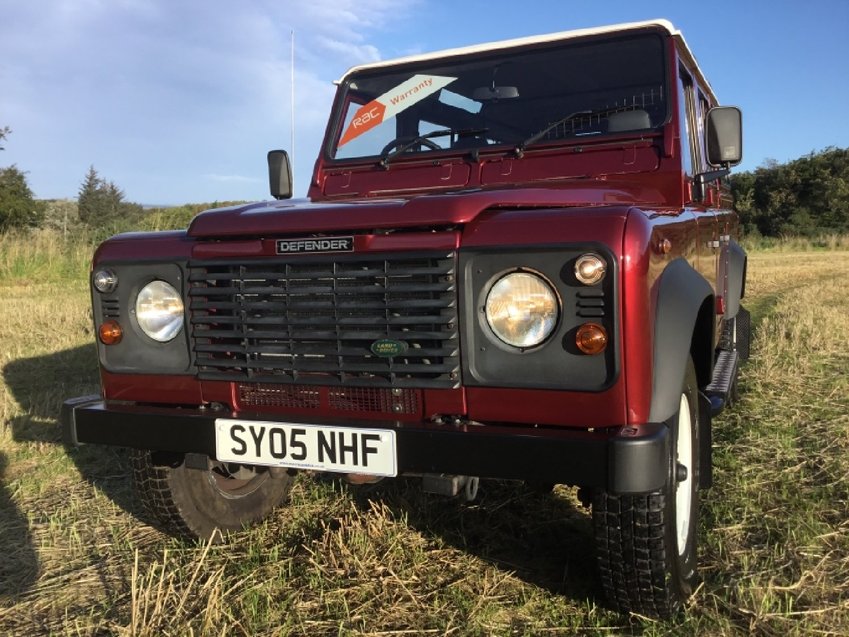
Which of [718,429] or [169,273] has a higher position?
[169,273]

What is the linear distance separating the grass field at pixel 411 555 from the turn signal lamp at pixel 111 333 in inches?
32.1

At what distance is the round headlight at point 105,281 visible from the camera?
258cm

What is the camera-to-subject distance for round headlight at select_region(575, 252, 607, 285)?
6.30ft

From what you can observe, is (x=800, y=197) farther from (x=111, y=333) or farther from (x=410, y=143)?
(x=111, y=333)

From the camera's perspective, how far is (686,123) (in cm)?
333

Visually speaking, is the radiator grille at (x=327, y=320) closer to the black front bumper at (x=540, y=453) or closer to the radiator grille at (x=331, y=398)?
the radiator grille at (x=331, y=398)

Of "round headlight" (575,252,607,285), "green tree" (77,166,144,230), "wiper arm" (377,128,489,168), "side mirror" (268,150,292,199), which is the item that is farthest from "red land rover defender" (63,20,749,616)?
"green tree" (77,166,144,230)

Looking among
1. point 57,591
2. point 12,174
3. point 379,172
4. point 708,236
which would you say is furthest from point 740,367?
point 12,174

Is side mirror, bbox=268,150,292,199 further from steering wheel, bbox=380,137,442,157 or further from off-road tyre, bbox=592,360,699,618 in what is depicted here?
off-road tyre, bbox=592,360,699,618

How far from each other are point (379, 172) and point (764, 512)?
7.42 ft

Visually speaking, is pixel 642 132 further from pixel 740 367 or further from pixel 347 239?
pixel 740 367

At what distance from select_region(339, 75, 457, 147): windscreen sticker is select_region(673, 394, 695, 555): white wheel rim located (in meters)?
1.99

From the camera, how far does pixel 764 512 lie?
10.0 feet

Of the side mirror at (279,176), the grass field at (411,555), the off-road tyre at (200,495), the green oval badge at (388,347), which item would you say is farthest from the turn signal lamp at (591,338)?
the side mirror at (279,176)
